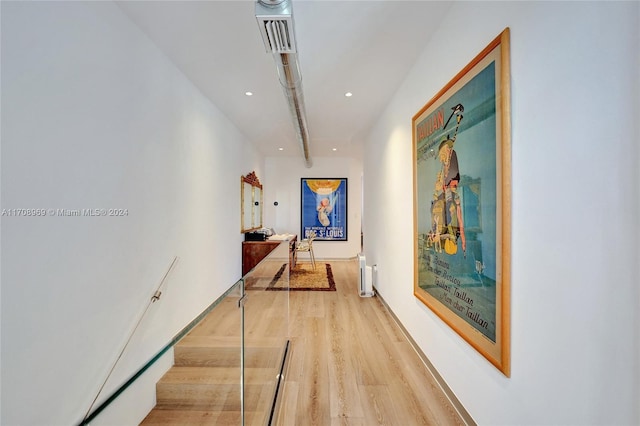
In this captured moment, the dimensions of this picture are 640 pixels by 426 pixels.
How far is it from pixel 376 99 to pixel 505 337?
2.83 meters

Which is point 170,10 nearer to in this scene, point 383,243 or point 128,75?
point 128,75

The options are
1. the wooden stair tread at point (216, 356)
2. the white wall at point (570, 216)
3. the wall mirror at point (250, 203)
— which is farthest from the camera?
the wall mirror at point (250, 203)

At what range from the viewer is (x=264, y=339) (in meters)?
2.03

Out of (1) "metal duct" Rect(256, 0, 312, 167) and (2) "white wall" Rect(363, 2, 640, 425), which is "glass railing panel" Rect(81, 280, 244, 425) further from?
(1) "metal duct" Rect(256, 0, 312, 167)

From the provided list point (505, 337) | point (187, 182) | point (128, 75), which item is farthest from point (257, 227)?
point (505, 337)

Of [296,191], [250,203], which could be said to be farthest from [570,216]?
[296,191]

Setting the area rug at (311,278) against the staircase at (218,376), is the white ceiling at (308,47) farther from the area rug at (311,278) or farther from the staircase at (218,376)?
the area rug at (311,278)

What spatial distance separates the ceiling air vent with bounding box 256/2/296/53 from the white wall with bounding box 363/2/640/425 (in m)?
1.14

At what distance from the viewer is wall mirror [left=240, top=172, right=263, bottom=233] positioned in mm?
4707

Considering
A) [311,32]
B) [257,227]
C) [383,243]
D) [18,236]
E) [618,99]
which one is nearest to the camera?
[618,99]

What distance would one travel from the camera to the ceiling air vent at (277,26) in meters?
1.49

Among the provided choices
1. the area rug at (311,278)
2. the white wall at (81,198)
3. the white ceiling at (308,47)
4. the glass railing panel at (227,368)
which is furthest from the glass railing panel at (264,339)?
the white ceiling at (308,47)

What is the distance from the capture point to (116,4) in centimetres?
163

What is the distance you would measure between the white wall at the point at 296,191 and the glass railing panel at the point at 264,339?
14.2 feet
